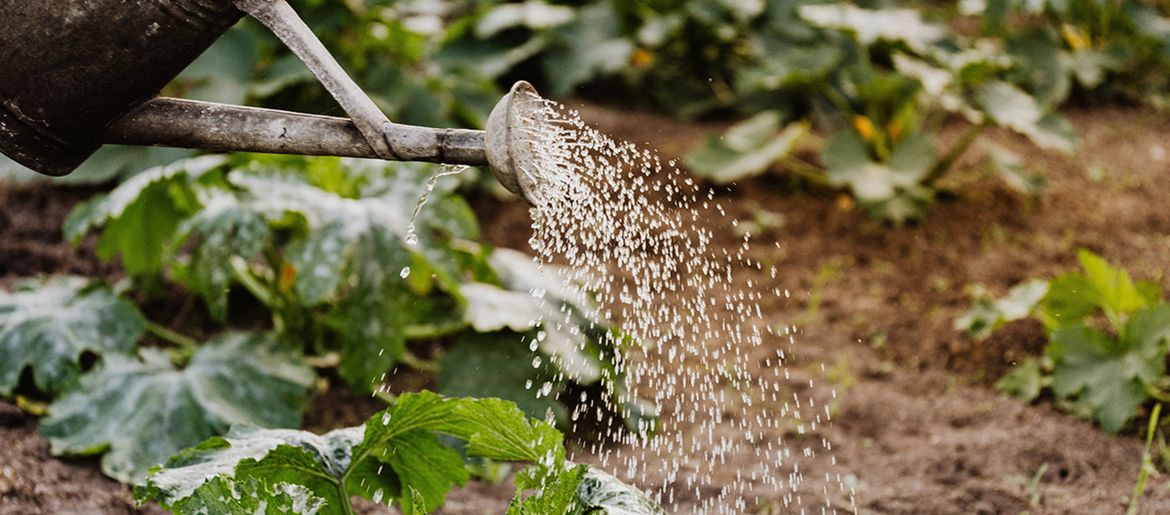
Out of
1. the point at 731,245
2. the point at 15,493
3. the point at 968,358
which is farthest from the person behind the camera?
the point at 731,245

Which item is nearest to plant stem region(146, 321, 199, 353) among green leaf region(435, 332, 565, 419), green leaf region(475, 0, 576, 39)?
green leaf region(435, 332, 565, 419)

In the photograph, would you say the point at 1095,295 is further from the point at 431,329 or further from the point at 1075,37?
the point at 1075,37

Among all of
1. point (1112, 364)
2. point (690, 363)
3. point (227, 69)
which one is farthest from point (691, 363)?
point (227, 69)

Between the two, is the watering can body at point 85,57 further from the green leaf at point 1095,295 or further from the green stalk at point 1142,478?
the green leaf at point 1095,295

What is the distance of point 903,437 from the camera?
2.75 meters

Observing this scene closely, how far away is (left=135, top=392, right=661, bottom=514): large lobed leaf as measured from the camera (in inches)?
65.8

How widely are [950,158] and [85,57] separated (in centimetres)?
304

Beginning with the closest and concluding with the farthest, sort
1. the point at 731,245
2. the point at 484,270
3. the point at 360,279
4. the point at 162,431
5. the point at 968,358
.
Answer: the point at 162,431 < the point at 360,279 < the point at 484,270 < the point at 968,358 < the point at 731,245

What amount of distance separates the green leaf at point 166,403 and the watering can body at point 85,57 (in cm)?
82

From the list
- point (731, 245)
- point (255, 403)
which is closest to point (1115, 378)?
point (731, 245)

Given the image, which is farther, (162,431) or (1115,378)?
(1115,378)

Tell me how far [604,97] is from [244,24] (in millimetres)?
1550

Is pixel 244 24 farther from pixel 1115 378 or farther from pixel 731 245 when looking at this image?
pixel 1115 378

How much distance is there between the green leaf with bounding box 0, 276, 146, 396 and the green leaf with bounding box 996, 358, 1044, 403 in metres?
1.98
